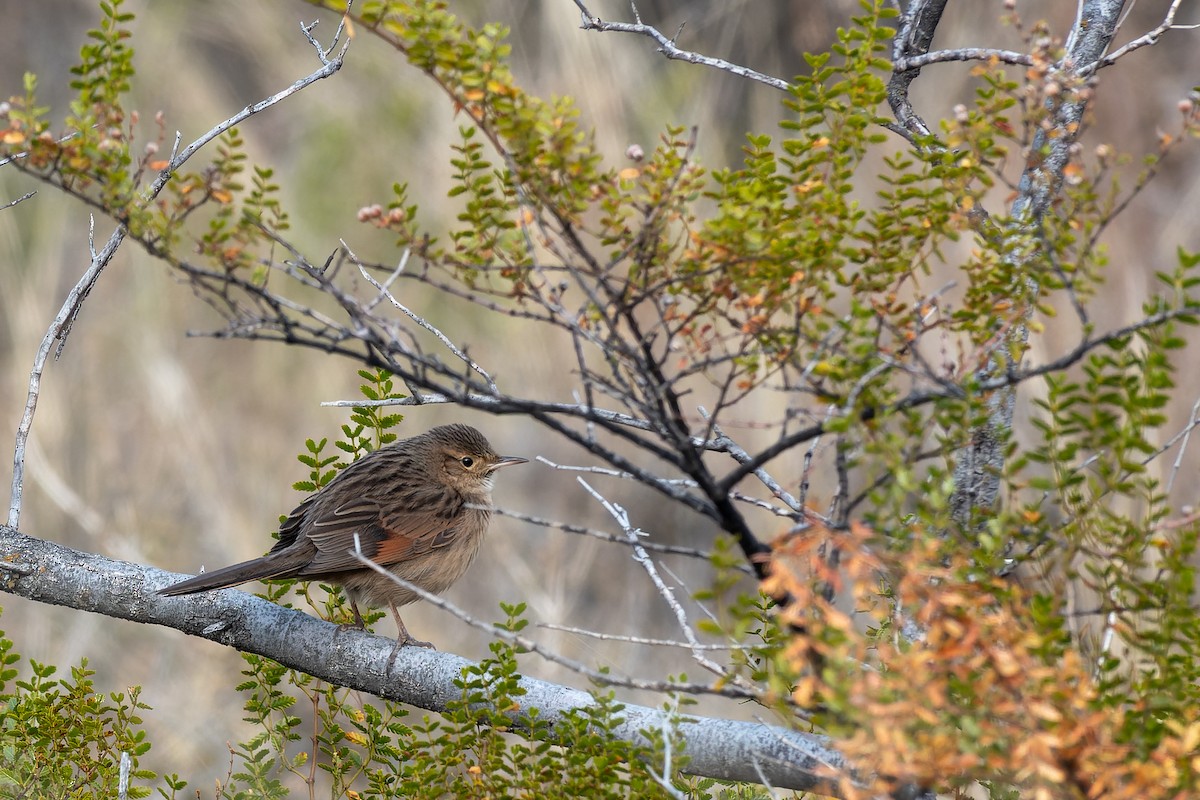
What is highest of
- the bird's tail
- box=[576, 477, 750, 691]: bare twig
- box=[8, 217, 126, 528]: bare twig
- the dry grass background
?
the dry grass background

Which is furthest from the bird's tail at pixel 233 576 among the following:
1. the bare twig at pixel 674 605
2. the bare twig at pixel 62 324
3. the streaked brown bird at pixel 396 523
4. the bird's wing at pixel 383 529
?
the bare twig at pixel 674 605

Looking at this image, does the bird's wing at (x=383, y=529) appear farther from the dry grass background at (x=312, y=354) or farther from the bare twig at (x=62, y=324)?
the dry grass background at (x=312, y=354)

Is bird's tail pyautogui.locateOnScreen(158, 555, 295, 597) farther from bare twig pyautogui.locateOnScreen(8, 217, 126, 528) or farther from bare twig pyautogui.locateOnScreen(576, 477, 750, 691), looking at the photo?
bare twig pyautogui.locateOnScreen(576, 477, 750, 691)

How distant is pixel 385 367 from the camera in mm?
1932

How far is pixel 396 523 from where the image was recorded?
16.0 ft

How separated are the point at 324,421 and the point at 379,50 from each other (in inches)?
134

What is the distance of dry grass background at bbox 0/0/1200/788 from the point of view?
9.38 meters

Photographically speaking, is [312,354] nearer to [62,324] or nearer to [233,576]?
[233,576]

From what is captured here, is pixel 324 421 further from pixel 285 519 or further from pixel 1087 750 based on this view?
pixel 1087 750

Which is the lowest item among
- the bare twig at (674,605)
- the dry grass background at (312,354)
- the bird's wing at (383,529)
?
the bare twig at (674,605)

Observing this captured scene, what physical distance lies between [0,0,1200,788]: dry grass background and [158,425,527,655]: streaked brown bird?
3.36 m

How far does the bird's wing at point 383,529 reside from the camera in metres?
4.46

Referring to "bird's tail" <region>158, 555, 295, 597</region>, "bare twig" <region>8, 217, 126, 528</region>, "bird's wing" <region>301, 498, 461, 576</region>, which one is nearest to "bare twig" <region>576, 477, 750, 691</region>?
"bird's tail" <region>158, 555, 295, 597</region>

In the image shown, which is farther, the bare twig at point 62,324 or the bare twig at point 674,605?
the bare twig at point 62,324
